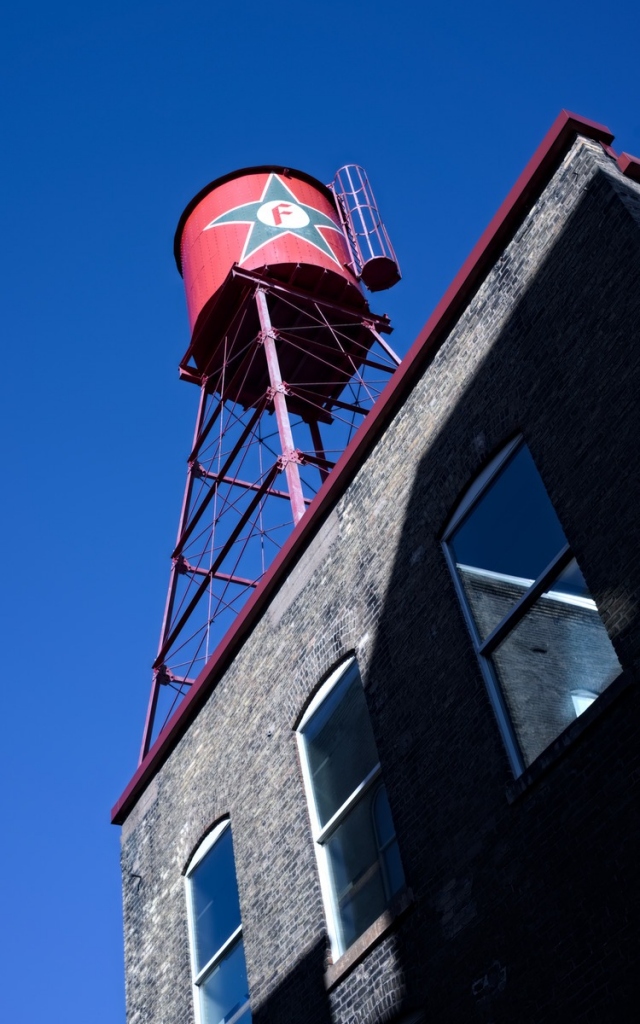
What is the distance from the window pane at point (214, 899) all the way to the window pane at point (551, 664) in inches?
155

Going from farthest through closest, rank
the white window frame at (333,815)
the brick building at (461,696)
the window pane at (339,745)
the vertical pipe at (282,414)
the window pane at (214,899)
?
the vertical pipe at (282,414) < the window pane at (214,899) < the window pane at (339,745) < the white window frame at (333,815) < the brick building at (461,696)

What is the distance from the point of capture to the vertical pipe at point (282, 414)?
12898mm

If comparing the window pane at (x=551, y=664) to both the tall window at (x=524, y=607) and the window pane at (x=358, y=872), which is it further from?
the window pane at (x=358, y=872)

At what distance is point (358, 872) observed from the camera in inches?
355

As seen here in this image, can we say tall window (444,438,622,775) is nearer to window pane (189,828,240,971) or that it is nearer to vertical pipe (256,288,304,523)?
vertical pipe (256,288,304,523)

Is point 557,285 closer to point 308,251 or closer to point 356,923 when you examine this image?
point 356,923

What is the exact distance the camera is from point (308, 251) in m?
16.9

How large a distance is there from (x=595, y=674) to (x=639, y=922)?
4.97ft

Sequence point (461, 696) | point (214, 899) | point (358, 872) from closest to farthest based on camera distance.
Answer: point (461, 696) < point (358, 872) < point (214, 899)

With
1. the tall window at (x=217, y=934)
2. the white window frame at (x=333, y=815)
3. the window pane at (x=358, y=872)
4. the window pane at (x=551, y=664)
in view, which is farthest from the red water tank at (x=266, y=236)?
the window pane at (x=551, y=664)

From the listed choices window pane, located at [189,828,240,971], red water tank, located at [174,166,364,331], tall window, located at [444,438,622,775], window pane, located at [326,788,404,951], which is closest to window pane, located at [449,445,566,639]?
tall window, located at [444,438,622,775]

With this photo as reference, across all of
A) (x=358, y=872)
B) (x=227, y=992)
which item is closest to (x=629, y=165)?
(x=358, y=872)

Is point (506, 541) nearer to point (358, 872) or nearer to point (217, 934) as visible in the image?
point (358, 872)

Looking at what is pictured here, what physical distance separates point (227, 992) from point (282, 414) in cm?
632
